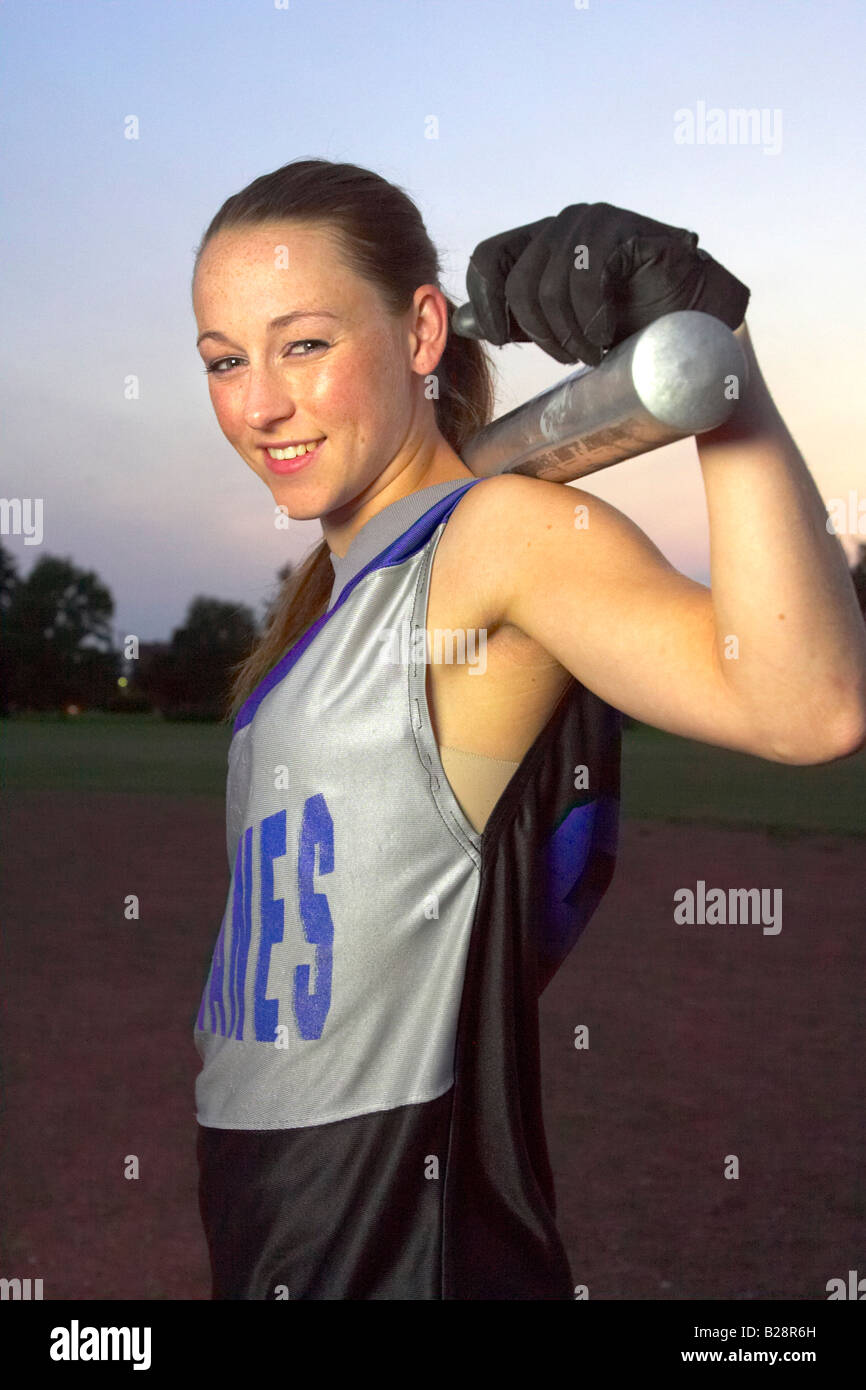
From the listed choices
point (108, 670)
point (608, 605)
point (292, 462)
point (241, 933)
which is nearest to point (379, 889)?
point (241, 933)

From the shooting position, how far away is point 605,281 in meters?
1.11

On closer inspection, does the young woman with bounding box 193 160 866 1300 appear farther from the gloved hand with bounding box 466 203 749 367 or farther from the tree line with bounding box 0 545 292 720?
the tree line with bounding box 0 545 292 720

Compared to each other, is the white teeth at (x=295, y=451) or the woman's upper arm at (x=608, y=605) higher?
the white teeth at (x=295, y=451)

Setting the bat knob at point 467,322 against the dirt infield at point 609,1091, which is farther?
the dirt infield at point 609,1091

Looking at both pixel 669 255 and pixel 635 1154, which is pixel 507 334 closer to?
pixel 669 255

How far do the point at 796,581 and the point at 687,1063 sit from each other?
213 inches

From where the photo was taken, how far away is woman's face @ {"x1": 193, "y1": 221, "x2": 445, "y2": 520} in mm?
1597

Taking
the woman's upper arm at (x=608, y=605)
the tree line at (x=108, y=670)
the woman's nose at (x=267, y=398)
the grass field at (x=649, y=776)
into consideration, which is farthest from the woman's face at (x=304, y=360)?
the tree line at (x=108, y=670)

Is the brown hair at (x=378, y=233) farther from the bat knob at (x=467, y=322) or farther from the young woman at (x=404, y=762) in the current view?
the bat knob at (x=467, y=322)

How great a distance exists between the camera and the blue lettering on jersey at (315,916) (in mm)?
1469
